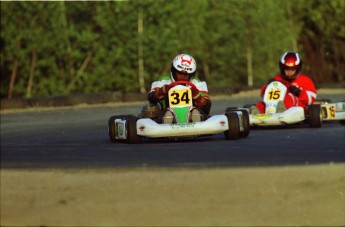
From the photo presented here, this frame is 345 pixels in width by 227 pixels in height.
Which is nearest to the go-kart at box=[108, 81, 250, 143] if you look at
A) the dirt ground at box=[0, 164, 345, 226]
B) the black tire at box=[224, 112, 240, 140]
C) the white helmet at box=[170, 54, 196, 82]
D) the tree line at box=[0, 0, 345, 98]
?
the black tire at box=[224, 112, 240, 140]

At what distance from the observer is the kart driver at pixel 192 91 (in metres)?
11.2

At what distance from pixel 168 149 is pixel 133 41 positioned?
37.9ft

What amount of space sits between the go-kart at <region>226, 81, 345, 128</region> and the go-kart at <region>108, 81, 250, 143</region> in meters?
1.25

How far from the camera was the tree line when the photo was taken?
21.5m

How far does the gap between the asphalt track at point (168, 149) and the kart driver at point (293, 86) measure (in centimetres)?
30

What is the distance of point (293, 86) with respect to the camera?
1343cm

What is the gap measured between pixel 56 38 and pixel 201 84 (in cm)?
1022

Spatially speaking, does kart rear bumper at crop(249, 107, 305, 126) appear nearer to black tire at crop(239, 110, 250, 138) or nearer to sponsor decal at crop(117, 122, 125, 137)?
black tire at crop(239, 110, 250, 138)

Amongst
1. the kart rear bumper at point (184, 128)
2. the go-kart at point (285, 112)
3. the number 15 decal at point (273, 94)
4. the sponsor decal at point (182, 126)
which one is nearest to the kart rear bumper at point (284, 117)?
the go-kart at point (285, 112)

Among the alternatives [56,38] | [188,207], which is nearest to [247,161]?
[188,207]

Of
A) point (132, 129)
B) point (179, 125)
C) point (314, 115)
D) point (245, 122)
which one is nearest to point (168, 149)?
point (179, 125)

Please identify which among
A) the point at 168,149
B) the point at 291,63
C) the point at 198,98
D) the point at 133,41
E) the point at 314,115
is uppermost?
the point at 133,41

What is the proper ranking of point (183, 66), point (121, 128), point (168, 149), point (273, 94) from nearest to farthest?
1. point (168, 149)
2. point (121, 128)
3. point (183, 66)
4. point (273, 94)

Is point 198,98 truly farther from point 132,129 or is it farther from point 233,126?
point 132,129
